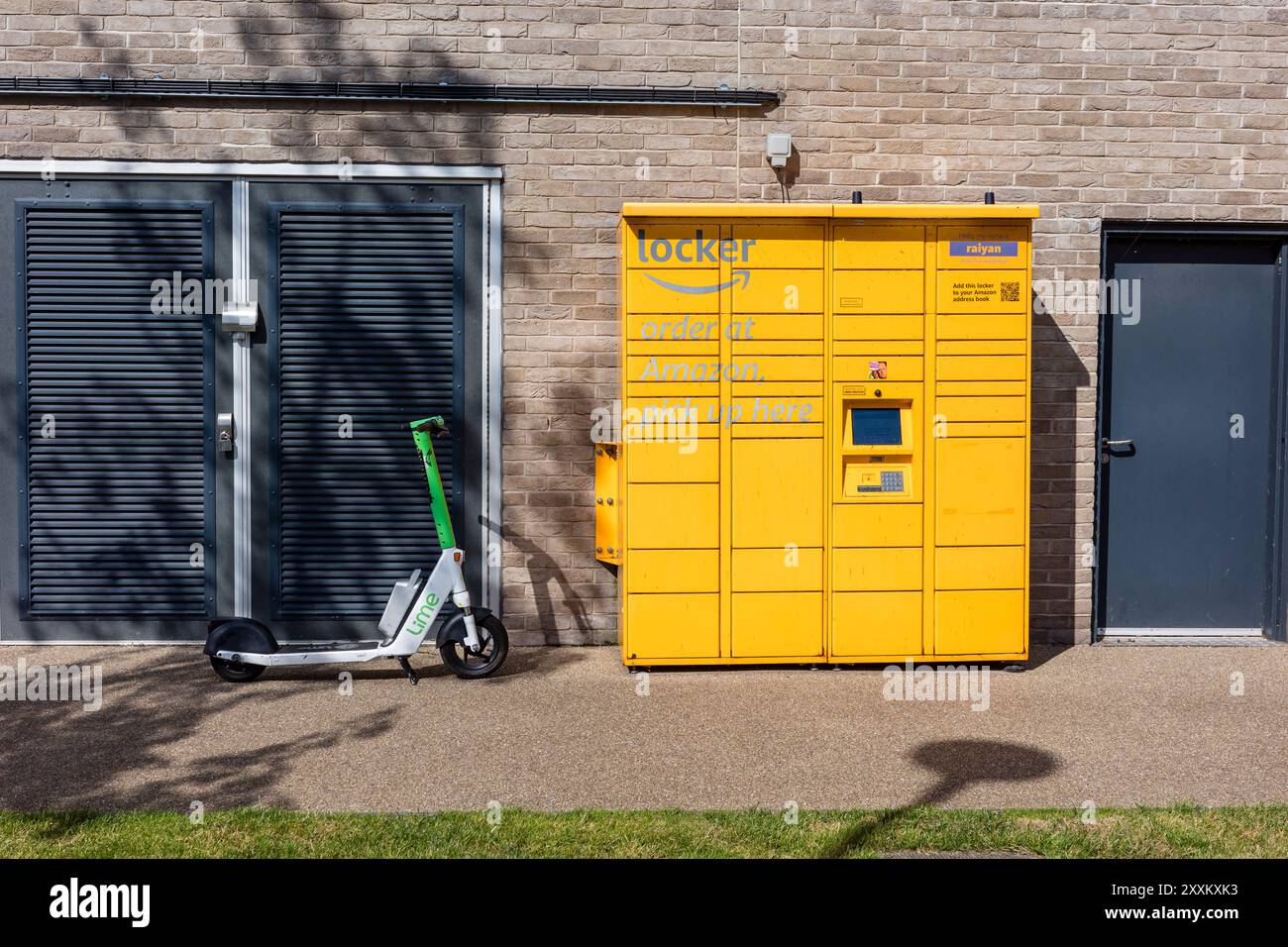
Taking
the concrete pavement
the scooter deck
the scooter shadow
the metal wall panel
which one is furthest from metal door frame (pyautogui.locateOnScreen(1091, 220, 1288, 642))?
the scooter deck

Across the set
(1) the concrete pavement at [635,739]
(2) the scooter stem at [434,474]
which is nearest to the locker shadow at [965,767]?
(1) the concrete pavement at [635,739]

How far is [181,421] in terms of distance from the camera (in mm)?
7738

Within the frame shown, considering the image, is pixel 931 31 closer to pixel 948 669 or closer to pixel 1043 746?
pixel 948 669

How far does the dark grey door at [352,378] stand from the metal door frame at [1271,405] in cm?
398

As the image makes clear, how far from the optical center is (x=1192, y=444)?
8.09 metres

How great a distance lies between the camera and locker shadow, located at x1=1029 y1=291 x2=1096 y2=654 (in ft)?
25.9

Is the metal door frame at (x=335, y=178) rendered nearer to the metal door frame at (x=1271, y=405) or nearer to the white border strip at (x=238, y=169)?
the white border strip at (x=238, y=169)

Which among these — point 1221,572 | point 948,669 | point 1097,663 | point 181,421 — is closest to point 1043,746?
point 948,669

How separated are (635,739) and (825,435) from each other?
2.23m

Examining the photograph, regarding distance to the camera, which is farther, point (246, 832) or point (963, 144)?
point (963, 144)

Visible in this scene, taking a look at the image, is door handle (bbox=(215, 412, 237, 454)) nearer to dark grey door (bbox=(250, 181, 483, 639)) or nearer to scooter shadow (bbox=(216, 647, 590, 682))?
dark grey door (bbox=(250, 181, 483, 639))

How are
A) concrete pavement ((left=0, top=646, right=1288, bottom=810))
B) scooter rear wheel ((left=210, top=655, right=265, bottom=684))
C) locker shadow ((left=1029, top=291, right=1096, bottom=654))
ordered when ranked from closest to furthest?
concrete pavement ((left=0, top=646, right=1288, bottom=810)), scooter rear wheel ((left=210, top=655, right=265, bottom=684)), locker shadow ((left=1029, top=291, right=1096, bottom=654))

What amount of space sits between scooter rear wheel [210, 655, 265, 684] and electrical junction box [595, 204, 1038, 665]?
2.08 meters

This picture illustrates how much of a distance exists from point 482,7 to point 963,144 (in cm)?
312
